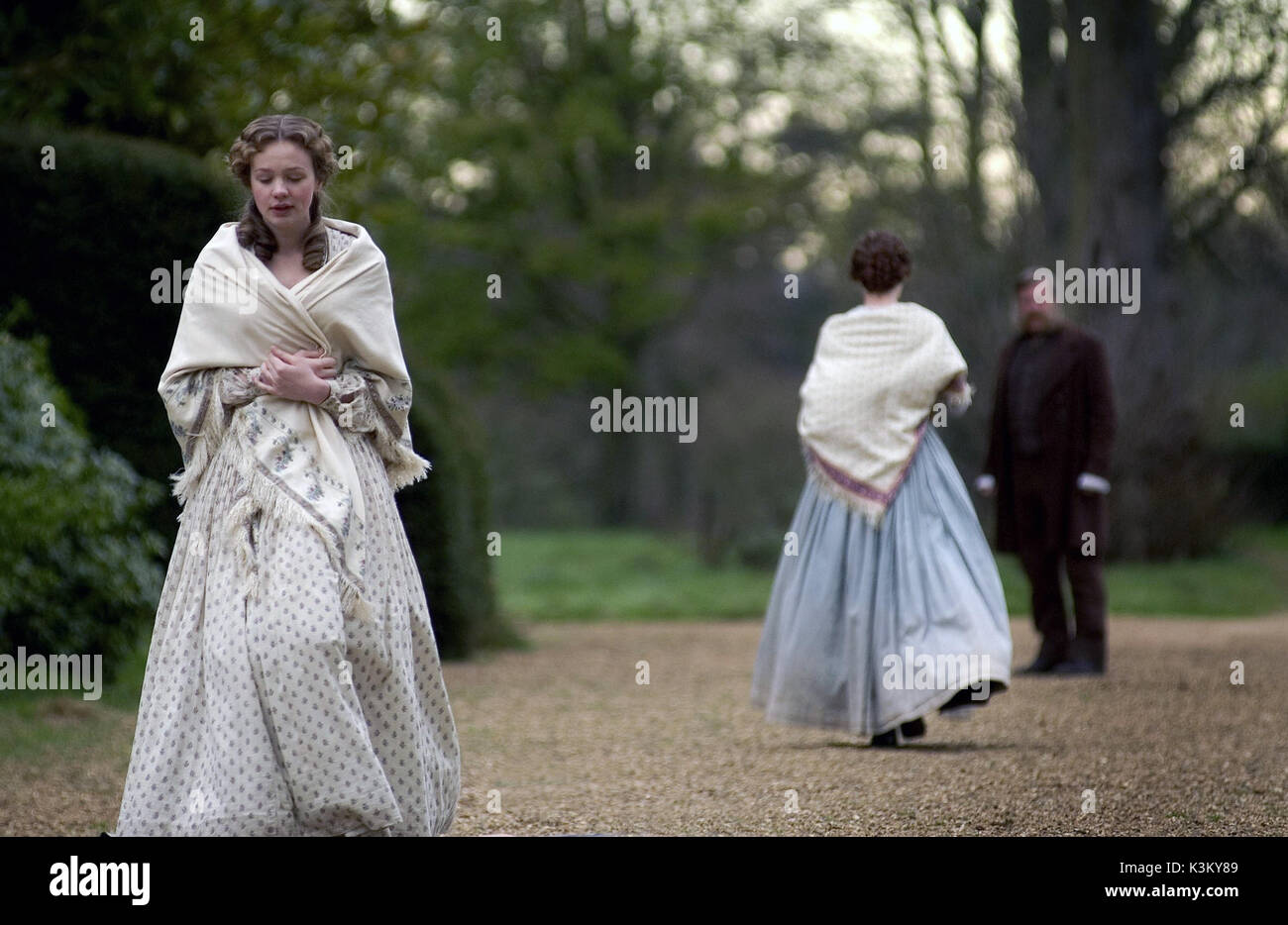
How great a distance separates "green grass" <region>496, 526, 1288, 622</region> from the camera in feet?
44.1

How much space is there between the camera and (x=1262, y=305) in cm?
2330

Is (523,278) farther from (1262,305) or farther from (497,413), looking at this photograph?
(1262,305)

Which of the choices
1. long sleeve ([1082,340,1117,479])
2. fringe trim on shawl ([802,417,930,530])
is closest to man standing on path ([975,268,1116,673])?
long sleeve ([1082,340,1117,479])

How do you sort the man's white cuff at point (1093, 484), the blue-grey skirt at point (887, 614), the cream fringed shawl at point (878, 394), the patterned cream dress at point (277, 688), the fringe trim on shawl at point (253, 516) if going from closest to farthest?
the patterned cream dress at point (277, 688)
the fringe trim on shawl at point (253, 516)
the blue-grey skirt at point (887, 614)
the cream fringed shawl at point (878, 394)
the man's white cuff at point (1093, 484)

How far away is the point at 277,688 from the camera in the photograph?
3.64 metres

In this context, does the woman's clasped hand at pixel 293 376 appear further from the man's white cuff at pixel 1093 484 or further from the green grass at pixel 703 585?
the man's white cuff at pixel 1093 484

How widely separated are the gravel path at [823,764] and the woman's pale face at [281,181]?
6.04 feet

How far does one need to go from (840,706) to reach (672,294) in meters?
21.6

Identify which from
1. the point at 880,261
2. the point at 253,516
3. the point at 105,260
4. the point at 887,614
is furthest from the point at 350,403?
the point at 105,260

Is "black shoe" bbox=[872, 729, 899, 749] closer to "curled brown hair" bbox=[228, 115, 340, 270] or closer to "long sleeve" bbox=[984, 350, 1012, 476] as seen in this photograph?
"long sleeve" bbox=[984, 350, 1012, 476]

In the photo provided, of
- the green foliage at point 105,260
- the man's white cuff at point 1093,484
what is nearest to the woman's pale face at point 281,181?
the green foliage at point 105,260

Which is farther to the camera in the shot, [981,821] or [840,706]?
[840,706]

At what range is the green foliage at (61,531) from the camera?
23.0 feet
